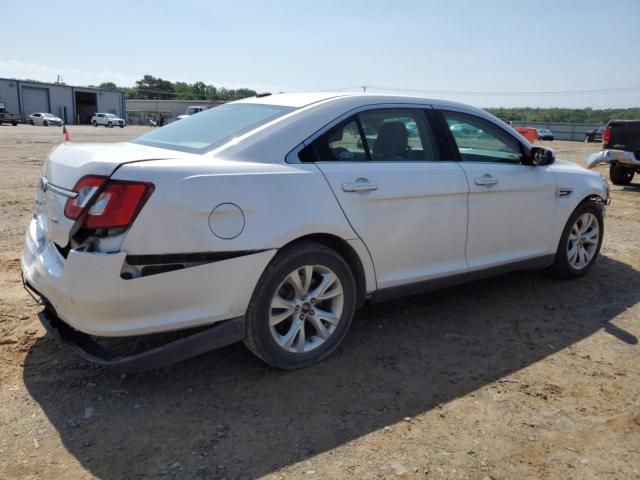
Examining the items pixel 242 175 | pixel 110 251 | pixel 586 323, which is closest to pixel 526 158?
pixel 586 323

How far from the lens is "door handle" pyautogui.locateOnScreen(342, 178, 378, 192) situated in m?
3.33

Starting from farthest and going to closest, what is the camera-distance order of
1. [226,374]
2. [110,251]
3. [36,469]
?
[226,374] → [110,251] → [36,469]

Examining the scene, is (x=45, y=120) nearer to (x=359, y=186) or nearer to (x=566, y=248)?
(x=566, y=248)

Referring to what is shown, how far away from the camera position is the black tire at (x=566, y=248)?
4.97 m

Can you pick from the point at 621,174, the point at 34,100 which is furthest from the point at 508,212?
A: the point at 34,100

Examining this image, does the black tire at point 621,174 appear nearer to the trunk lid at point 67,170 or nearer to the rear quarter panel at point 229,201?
the rear quarter panel at point 229,201

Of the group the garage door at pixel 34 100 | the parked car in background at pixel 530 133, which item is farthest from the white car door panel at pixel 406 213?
the garage door at pixel 34 100

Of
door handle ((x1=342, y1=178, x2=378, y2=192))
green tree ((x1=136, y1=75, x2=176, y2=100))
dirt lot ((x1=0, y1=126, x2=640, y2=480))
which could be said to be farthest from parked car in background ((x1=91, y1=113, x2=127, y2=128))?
green tree ((x1=136, y1=75, x2=176, y2=100))

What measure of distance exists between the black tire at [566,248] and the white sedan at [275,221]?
56cm

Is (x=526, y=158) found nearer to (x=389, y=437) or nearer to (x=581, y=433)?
(x=581, y=433)

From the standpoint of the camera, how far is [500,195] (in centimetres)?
421

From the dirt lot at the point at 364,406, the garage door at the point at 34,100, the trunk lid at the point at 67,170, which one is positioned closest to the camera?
the dirt lot at the point at 364,406

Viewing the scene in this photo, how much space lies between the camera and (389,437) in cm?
273

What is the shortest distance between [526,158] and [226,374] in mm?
2999
